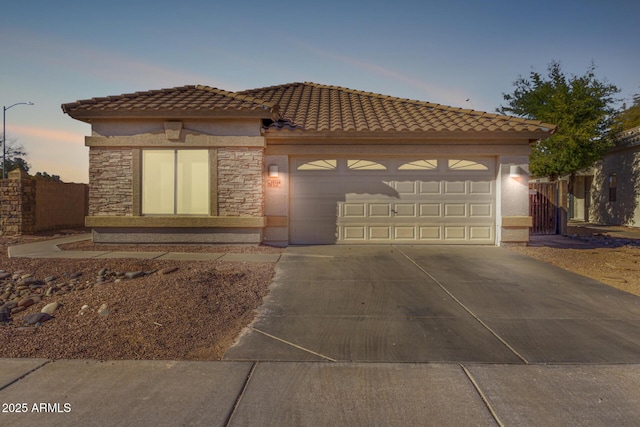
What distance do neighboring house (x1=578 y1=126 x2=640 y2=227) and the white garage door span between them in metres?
14.0

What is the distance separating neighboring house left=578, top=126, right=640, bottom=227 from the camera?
19547 millimetres

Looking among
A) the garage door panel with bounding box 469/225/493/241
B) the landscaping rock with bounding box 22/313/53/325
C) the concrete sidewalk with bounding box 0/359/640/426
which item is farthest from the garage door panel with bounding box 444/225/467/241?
the landscaping rock with bounding box 22/313/53/325

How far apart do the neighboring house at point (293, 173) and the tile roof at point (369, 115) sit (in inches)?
3.4

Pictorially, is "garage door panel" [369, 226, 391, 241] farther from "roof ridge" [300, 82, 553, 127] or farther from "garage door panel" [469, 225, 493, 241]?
"roof ridge" [300, 82, 553, 127]

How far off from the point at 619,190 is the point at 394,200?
1743 centimetres

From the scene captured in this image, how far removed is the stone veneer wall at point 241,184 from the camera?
10461mm

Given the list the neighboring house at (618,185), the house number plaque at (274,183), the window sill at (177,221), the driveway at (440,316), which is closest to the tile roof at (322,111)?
the house number plaque at (274,183)

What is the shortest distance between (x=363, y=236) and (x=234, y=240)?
148 inches

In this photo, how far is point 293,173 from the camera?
1125 centimetres

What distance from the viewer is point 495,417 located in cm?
280

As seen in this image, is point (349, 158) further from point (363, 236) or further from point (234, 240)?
point (234, 240)

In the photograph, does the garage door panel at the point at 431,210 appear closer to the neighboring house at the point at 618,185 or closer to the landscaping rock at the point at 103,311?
the landscaping rock at the point at 103,311

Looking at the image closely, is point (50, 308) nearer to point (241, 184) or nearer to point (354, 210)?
point (241, 184)

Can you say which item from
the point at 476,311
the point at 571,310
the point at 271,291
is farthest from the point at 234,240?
the point at 571,310
